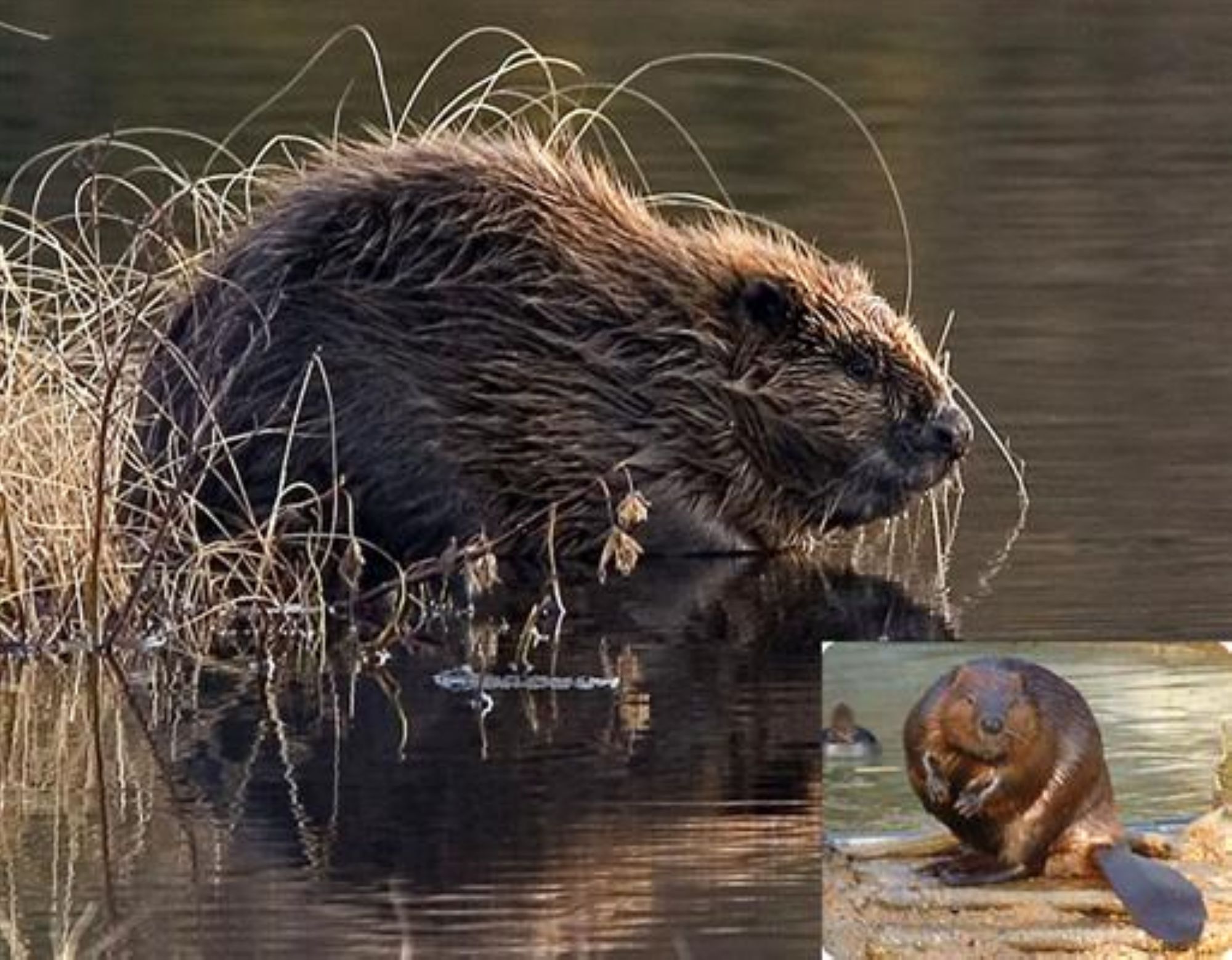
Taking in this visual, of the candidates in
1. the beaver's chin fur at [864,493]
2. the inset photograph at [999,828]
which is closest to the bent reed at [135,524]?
the beaver's chin fur at [864,493]

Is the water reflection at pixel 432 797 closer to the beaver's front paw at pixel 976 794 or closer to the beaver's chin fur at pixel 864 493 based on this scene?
the beaver's front paw at pixel 976 794

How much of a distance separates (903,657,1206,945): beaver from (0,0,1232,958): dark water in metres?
0.23

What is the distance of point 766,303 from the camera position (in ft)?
32.2

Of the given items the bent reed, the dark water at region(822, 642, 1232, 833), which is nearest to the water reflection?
the bent reed

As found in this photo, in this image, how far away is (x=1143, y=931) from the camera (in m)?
5.64

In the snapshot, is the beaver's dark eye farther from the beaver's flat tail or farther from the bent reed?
the beaver's flat tail

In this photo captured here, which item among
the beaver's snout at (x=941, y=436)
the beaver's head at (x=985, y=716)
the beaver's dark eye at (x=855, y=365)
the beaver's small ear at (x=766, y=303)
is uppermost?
the beaver's head at (x=985, y=716)

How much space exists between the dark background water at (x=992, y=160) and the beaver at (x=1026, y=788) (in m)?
2.78

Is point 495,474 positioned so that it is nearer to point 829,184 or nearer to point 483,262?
point 483,262

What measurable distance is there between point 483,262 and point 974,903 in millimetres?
3975

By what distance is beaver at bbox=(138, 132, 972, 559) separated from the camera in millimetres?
9281

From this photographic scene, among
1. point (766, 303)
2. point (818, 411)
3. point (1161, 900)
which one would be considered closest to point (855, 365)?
point (818, 411)

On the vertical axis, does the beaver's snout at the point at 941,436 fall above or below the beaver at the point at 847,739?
below

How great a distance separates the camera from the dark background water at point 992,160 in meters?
9.70
